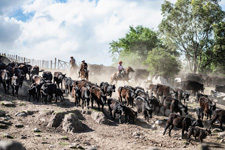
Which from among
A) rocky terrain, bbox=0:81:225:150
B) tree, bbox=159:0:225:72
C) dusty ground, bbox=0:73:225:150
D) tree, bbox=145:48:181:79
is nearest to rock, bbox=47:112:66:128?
rocky terrain, bbox=0:81:225:150

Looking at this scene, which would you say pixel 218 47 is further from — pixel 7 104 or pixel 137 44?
pixel 7 104

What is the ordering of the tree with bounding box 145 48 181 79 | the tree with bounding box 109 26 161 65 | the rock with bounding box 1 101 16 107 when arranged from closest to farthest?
the rock with bounding box 1 101 16 107
the tree with bounding box 145 48 181 79
the tree with bounding box 109 26 161 65

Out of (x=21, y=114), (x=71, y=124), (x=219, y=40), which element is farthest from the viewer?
(x=219, y=40)

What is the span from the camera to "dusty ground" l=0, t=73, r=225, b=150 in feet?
26.7

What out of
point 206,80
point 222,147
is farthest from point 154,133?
point 206,80

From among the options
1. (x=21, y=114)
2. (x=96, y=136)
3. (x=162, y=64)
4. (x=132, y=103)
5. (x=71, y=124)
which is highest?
(x=162, y=64)

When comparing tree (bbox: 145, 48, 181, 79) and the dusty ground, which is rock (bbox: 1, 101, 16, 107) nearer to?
the dusty ground

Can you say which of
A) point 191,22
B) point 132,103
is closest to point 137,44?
point 191,22

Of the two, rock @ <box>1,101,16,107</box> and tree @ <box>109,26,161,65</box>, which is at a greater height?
tree @ <box>109,26,161,65</box>

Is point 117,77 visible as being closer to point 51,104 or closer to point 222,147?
point 51,104

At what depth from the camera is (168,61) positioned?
2570 centimetres

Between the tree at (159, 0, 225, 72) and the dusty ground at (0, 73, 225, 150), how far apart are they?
2543 cm

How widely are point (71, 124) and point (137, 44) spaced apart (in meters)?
33.6

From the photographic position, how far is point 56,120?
405 inches
